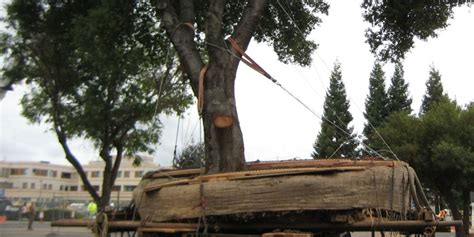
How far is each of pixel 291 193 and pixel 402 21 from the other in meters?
6.38

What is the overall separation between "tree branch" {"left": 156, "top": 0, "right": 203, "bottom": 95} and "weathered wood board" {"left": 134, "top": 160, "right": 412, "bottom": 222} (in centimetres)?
176

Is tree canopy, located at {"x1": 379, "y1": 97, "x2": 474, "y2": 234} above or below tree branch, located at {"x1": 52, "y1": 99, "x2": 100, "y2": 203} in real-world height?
above

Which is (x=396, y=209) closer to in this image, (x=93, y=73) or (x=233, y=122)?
(x=233, y=122)

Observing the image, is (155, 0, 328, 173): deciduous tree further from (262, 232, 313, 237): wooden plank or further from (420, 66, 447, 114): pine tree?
(420, 66, 447, 114): pine tree

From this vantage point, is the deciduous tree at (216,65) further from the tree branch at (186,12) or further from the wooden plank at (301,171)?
the wooden plank at (301,171)

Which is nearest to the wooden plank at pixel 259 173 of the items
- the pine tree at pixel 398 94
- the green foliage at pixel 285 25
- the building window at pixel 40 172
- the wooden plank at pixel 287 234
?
the wooden plank at pixel 287 234

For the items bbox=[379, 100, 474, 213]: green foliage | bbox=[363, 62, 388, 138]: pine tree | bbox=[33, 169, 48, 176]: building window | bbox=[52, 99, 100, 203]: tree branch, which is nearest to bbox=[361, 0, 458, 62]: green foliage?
bbox=[52, 99, 100, 203]: tree branch

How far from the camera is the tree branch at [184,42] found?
659 cm

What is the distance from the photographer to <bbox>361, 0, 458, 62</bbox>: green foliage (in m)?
9.68

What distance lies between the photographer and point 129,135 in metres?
18.3

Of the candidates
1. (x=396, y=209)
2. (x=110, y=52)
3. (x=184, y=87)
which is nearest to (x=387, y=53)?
(x=110, y=52)

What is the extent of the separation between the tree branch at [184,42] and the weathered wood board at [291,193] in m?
1.76

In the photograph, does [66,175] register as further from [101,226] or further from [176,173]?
[101,226]

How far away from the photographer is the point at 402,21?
33.0 ft
